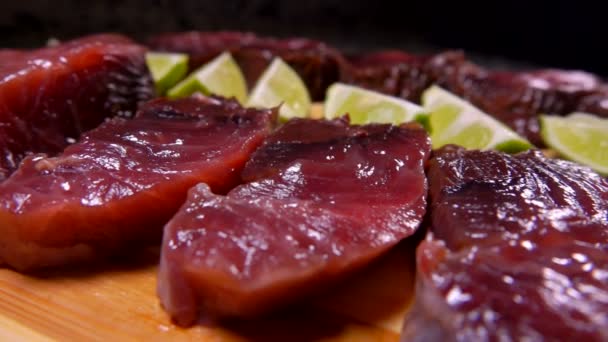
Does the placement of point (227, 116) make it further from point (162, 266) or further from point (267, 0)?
point (267, 0)

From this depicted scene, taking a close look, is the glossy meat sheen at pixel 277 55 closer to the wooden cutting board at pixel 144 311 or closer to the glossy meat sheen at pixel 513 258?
the glossy meat sheen at pixel 513 258

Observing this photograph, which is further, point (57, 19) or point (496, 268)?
point (57, 19)

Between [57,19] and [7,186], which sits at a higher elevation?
[7,186]

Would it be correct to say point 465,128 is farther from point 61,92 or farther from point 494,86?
point 61,92

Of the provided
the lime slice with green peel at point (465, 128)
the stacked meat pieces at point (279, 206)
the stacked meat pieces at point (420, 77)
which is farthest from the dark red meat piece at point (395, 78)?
the stacked meat pieces at point (279, 206)

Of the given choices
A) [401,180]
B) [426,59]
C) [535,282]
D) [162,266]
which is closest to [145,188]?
[162,266]

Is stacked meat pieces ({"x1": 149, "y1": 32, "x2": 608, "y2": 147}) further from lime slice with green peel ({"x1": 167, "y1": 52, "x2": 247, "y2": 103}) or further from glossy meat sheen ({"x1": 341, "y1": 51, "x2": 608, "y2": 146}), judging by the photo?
lime slice with green peel ({"x1": 167, "y1": 52, "x2": 247, "y2": 103})

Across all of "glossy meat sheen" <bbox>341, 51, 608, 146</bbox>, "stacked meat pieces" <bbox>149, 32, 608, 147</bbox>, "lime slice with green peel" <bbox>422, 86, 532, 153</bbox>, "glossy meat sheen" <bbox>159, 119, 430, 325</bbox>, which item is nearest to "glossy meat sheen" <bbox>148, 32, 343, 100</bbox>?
"stacked meat pieces" <bbox>149, 32, 608, 147</bbox>
